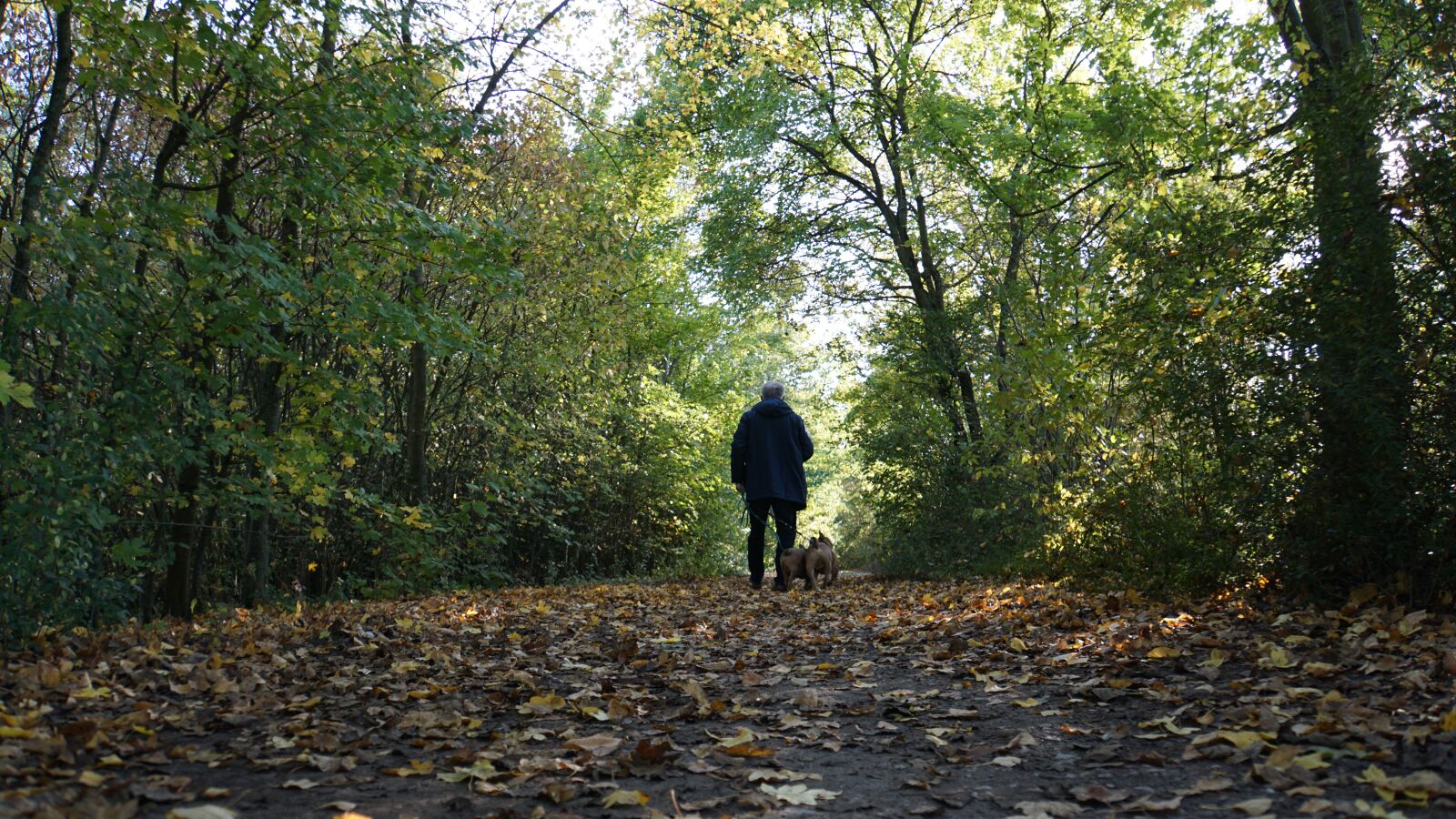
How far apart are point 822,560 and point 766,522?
0.92 m

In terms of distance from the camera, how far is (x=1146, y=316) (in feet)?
22.9

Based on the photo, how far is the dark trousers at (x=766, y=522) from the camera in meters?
10.5

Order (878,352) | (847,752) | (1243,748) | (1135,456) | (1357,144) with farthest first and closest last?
(878,352)
(1135,456)
(1357,144)
(847,752)
(1243,748)

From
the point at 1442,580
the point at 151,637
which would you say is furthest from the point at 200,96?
the point at 1442,580

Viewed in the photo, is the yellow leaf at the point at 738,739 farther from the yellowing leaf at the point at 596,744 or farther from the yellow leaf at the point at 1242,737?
the yellow leaf at the point at 1242,737

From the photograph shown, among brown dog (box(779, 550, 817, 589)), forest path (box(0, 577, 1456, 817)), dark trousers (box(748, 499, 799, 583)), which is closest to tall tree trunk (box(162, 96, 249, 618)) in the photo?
forest path (box(0, 577, 1456, 817))

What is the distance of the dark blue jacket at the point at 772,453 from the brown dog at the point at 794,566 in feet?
1.76

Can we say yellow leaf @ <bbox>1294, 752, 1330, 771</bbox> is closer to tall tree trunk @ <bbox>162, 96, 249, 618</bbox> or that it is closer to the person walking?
tall tree trunk @ <bbox>162, 96, 249, 618</bbox>

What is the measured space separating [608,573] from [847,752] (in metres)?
13.8

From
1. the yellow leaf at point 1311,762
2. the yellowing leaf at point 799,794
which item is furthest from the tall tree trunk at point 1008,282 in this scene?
the yellowing leaf at point 799,794

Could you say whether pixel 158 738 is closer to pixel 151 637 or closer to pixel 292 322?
pixel 151 637

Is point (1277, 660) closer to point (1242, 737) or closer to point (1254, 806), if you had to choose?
point (1242, 737)

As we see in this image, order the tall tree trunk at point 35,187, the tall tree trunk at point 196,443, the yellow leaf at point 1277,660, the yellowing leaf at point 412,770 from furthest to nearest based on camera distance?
the tall tree trunk at point 196,443, the tall tree trunk at point 35,187, the yellow leaf at point 1277,660, the yellowing leaf at point 412,770

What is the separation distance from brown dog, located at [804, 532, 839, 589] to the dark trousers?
0.85 feet
